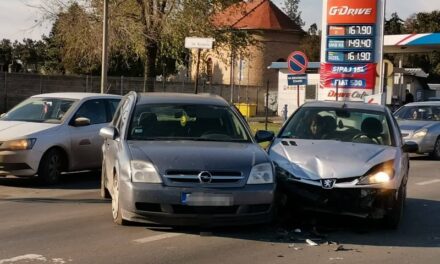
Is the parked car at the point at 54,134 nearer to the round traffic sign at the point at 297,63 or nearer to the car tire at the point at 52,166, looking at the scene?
the car tire at the point at 52,166

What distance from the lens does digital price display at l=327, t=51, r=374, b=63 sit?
23.1m

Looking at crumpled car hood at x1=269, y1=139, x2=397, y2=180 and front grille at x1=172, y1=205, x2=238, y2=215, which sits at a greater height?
crumpled car hood at x1=269, y1=139, x2=397, y2=180

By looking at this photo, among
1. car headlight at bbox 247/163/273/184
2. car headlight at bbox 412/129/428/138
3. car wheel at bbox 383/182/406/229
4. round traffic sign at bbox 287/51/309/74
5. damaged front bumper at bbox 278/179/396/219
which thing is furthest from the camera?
round traffic sign at bbox 287/51/309/74

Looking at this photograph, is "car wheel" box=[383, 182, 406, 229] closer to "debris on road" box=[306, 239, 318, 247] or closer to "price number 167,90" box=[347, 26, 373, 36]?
"debris on road" box=[306, 239, 318, 247]

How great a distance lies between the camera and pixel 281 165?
307 inches

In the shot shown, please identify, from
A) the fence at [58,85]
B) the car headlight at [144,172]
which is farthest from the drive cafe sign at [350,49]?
the car headlight at [144,172]

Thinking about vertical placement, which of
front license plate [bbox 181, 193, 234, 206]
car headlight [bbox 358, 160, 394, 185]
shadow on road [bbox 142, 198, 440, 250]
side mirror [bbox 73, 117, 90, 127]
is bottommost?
shadow on road [bbox 142, 198, 440, 250]

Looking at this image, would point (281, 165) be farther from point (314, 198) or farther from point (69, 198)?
point (69, 198)

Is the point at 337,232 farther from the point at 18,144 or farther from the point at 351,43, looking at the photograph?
the point at 351,43

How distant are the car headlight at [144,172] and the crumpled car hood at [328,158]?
1730 millimetres

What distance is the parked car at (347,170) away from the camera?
24.3 ft

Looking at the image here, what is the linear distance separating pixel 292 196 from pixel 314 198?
270 mm

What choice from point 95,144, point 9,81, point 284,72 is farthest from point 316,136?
point 284,72

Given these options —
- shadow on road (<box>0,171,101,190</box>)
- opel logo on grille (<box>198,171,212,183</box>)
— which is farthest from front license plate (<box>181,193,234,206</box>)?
shadow on road (<box>0,171,101,190</box>)
